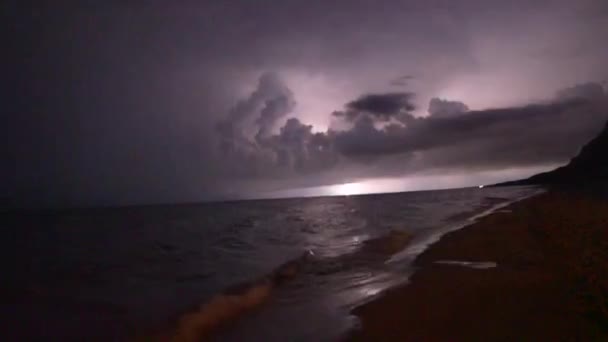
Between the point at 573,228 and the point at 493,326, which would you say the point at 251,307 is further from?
the point at 573,228

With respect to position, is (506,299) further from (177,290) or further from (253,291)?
(177,290)

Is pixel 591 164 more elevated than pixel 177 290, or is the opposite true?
pixel 591 164

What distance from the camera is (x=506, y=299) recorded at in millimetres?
7988

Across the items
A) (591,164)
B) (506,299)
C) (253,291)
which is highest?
(591,164)

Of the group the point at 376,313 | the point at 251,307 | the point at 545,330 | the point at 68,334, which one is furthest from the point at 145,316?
the point at 545,330

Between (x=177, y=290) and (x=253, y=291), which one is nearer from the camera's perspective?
(x=253, y=291)

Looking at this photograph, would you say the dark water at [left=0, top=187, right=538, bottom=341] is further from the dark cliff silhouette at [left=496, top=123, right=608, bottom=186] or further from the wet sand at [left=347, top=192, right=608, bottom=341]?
the dark cliff silhouette at [left=496, top=123, right=608, bottom=186]

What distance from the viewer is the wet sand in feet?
20.7

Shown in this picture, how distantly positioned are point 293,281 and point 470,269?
18.6ft

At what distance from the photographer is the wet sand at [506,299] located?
6.30 m

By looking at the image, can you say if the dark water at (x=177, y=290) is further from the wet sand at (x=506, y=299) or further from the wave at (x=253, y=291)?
the wet sand at (x=506, y=299)

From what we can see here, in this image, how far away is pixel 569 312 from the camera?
21.7 feet

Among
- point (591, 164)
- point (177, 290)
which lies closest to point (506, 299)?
point (177, 290)

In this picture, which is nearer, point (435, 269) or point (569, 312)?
point (569, 312)
